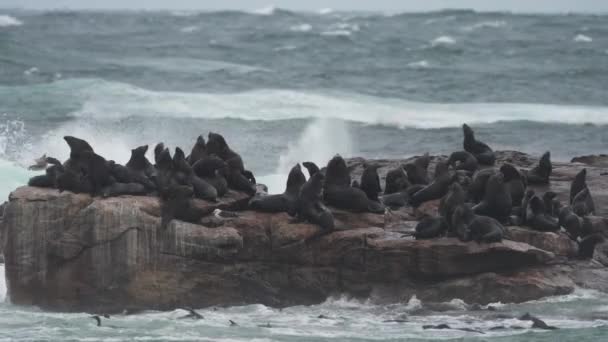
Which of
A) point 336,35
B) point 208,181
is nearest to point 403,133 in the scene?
→ point 208,181

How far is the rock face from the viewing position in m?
14.8

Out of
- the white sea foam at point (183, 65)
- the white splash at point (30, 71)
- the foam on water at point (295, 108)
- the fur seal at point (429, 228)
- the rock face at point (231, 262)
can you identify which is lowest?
the rock face at point (231, 262)

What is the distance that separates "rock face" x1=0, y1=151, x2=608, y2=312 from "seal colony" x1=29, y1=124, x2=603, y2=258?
7.3 inches

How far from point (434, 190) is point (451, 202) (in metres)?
1.19

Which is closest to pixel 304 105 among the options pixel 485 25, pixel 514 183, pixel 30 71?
pixel 30 71

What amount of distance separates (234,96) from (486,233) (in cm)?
2497

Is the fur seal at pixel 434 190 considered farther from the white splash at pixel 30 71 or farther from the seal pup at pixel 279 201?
the white splash at pixel 30 71

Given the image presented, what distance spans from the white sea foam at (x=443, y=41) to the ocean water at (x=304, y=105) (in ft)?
1.15

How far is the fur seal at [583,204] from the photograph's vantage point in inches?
632

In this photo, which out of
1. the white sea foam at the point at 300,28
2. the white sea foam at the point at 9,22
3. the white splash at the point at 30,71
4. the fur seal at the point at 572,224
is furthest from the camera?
the white sea foam at the point at 9,22

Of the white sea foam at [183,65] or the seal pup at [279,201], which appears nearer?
the seal pup at [279,201]

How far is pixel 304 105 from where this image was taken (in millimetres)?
37656

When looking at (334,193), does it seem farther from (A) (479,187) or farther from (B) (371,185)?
(A) (479,187)

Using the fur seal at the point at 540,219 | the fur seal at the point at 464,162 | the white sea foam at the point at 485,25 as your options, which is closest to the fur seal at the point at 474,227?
the fur seal at the point at 540,219
